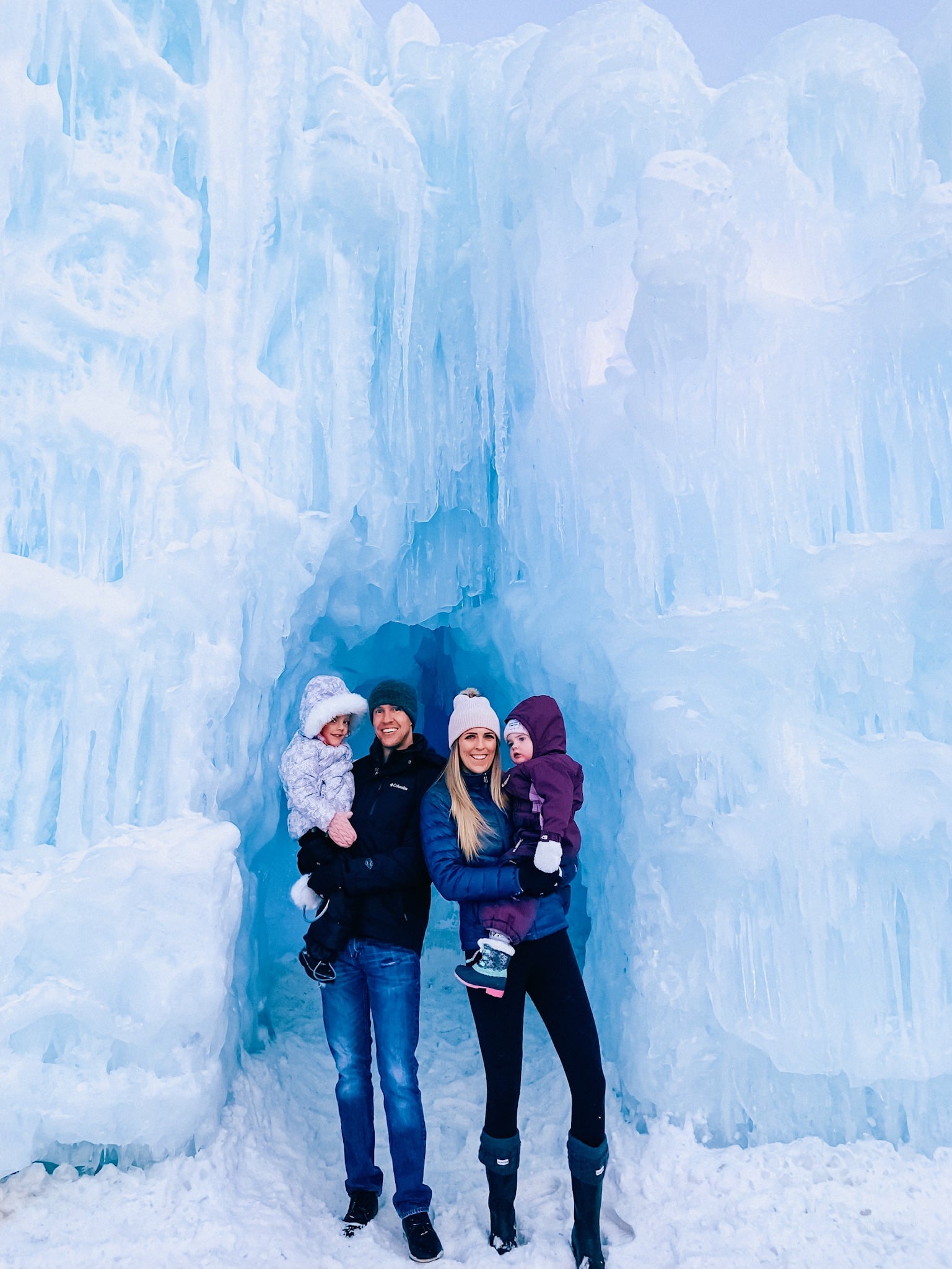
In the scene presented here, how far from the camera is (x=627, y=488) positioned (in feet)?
13.9

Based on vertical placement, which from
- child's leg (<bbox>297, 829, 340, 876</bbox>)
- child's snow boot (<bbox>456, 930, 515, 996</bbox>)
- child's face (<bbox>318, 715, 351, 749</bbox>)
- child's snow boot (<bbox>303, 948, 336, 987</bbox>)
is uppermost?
child's face (<bbox>318, 715, 351, 749</bbox>)

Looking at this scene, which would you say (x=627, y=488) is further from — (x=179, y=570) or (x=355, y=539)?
(x=179, y=570)

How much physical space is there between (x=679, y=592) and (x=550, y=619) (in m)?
0.92

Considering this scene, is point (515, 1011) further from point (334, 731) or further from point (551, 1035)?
point (334, 731)

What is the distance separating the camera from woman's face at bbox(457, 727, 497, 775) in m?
2.94

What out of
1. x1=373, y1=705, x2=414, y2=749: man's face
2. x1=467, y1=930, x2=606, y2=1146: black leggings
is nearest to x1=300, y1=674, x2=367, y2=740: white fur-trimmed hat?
x1=373, y1=705, x2=414, y2=749: man's face

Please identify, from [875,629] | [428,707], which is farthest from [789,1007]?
[428,707]

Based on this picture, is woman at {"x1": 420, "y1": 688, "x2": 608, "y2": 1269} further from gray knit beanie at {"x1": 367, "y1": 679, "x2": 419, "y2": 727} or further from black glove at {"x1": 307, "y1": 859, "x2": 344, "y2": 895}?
gray knit beanie at {"x1": 367, "y1": 679, "x2": 419, "y2": 727}

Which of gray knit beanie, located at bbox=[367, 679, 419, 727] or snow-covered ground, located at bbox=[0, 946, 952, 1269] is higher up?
gray knit beanie, located at bbox=[367, 679, 419, 727]

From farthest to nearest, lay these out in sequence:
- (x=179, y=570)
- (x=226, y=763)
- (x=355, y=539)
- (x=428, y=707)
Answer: (x=428, y=707) → (x=355, y=539) → (x=226, y=763) → (x=179, y=570)

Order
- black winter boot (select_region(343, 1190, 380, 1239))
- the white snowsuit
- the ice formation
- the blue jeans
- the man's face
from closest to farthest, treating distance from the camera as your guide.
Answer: the blue jeans < black winter boot (select_region(343, 1190, 380, 1239)) < the white snowsuit < the man's face < the ice formation

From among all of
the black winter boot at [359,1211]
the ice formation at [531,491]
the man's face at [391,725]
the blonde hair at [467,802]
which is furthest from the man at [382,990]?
the ice formation at [531,491]

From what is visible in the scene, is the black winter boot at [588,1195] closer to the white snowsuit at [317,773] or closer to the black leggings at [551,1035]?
the black leggings at [551,1035]

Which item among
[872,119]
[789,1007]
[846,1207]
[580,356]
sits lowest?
[846,1207]
